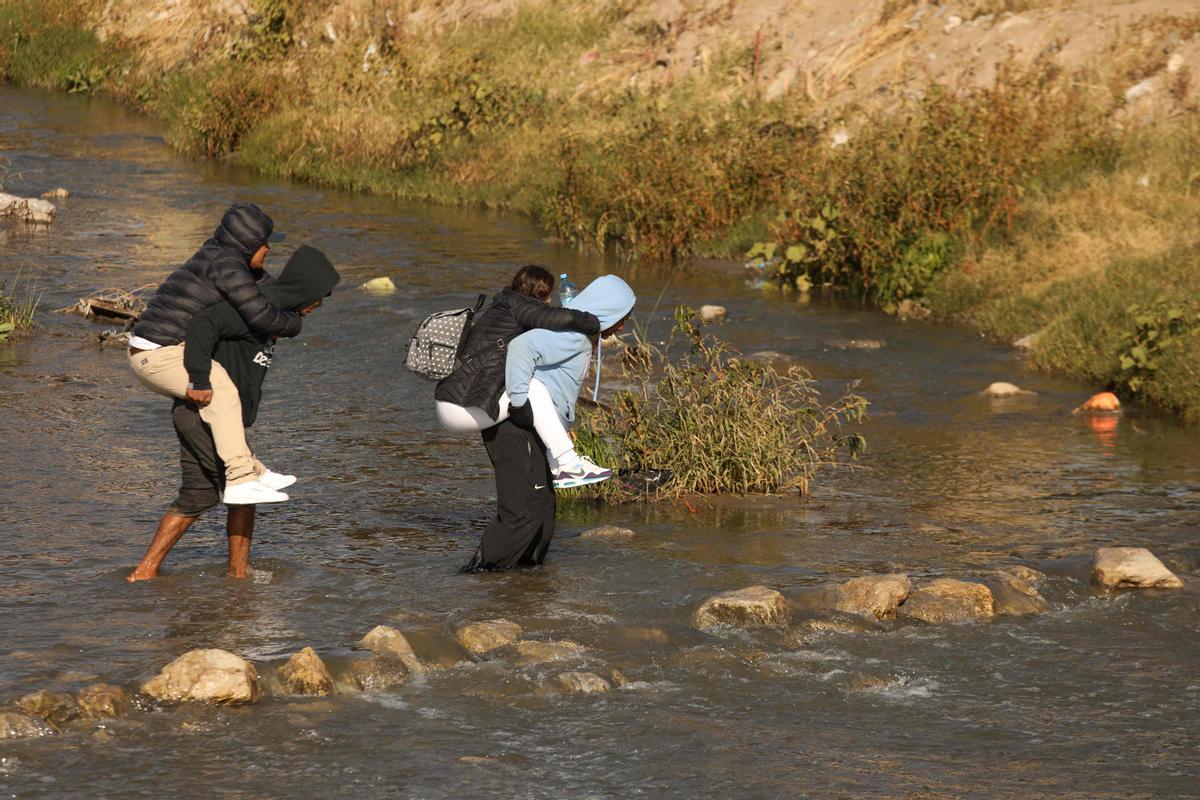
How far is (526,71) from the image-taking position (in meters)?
22.1

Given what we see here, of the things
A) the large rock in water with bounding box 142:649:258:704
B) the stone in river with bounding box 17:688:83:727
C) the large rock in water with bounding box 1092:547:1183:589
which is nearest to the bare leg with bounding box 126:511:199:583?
the large rock in water with bounding box 142:649:258:704

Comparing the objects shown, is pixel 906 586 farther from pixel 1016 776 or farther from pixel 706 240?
pixel 706 240

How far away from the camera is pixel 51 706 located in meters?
5.73

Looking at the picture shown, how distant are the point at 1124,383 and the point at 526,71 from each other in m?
12.3

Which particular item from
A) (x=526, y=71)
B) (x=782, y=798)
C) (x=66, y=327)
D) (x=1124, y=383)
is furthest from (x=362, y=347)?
(x=526, y=71)

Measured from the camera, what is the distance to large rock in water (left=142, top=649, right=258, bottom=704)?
5930 mm

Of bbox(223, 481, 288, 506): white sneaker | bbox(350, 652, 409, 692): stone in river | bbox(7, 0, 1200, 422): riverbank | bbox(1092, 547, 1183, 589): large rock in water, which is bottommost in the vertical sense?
bbox(350, 652, 409, 692): stone in river

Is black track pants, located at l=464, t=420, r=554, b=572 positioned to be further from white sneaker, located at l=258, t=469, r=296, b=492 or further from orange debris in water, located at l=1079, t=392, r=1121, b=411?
orange debris in water, located at l=1079, t=392, r=1121, b=411

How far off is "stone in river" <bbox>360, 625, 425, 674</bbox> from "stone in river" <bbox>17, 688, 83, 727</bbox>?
46.6 inches

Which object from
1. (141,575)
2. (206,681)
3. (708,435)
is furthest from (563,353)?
(206,681)

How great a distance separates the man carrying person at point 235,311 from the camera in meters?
6.89

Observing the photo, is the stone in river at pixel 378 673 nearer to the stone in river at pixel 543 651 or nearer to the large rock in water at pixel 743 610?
the stone in river at pixel 543 651

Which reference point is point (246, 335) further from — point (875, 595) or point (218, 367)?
point (875, 595)

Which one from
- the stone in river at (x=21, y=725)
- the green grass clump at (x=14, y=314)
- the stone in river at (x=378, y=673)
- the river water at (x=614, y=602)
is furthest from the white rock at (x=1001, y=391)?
the stone in river at (x=21, y=725)
